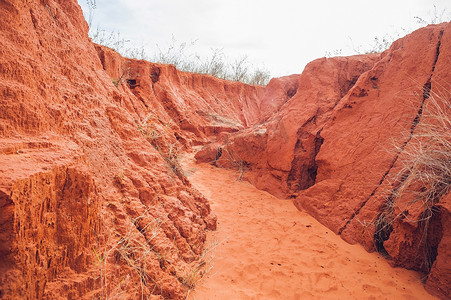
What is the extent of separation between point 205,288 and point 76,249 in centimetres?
119

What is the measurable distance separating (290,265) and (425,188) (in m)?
1.65

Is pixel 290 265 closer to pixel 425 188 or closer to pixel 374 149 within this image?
pixel 425 188

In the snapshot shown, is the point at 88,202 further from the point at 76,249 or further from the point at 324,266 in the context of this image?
the point at 324,266

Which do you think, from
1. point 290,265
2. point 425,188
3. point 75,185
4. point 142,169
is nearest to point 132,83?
point 142,169

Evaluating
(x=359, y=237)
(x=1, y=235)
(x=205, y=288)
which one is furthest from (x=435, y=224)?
(x=1, y=235)

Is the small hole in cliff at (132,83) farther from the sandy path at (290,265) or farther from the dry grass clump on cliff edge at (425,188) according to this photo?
the dry grass clump on cliff edge at (425,188)

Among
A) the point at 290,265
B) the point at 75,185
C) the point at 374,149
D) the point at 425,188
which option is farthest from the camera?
the point at 374,149

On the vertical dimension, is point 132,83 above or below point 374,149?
above

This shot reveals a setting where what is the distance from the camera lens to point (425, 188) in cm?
250

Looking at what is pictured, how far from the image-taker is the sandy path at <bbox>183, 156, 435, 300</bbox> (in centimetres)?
221

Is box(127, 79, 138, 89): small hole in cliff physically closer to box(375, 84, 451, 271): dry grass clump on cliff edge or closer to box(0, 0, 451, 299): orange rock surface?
box(0, 0, 451, 299): orange rock surface

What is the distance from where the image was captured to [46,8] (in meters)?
2.14

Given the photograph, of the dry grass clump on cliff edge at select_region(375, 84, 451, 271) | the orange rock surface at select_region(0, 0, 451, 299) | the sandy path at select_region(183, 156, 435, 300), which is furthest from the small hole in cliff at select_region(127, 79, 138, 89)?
the dry grass clump on cliff edge at select_region(375, 84, 451, 271)

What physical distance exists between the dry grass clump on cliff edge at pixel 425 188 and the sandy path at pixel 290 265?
1.25ft
